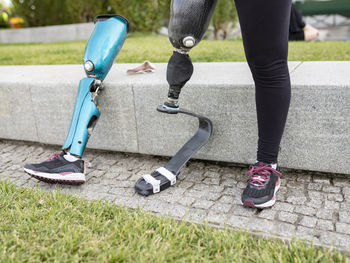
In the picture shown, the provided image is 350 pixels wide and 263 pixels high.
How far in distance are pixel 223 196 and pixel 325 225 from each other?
497 mm

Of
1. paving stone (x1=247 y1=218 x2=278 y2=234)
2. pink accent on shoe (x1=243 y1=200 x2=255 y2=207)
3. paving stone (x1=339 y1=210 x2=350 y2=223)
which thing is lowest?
paving stone (x1=339 y1=210 x2=350 y2=223)

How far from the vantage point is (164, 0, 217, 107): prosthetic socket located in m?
1.70

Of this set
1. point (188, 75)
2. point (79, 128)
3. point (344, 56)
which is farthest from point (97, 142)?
point (344, 56)

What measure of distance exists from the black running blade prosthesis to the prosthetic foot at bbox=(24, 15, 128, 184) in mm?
355

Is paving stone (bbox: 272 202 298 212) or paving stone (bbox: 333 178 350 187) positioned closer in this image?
paving stone (bbox: 272 202 298 212)

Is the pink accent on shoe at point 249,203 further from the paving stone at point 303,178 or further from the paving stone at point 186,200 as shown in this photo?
the paving stone at point 303,178


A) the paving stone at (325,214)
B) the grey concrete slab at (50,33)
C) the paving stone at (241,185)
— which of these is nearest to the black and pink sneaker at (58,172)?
the paving stone at (241,185)

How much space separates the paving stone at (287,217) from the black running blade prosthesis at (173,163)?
0.58m

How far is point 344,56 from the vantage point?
146 inches

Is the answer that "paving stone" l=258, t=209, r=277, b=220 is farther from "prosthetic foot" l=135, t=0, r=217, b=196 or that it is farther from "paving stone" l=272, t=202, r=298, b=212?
"prosthetic foot" l=135, t=0, r=217, b=196

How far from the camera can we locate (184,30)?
5.68 feet

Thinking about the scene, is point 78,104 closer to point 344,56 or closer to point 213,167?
point 213,167

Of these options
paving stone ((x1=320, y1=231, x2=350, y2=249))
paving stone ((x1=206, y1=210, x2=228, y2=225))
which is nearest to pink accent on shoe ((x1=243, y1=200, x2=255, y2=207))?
paving stone ((x1=206, y1=210, x2=228, y2=225))

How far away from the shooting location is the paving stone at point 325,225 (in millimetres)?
1556
